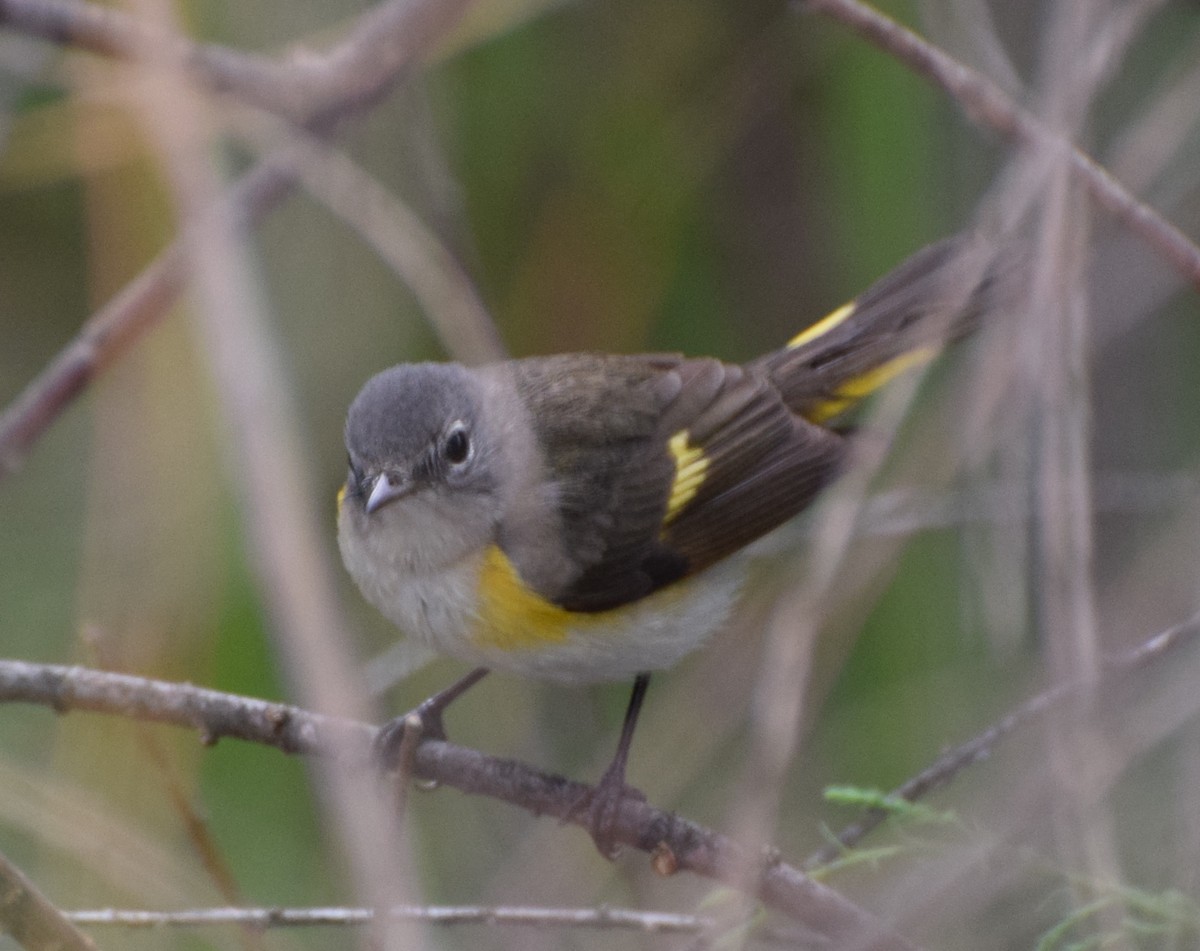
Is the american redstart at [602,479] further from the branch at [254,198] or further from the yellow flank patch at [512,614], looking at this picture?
the branch at [254,198]

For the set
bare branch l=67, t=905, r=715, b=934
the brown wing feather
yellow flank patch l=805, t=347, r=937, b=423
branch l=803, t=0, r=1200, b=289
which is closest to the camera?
bare branch l=67, t=905, r=715, b=934

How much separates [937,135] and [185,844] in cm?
276

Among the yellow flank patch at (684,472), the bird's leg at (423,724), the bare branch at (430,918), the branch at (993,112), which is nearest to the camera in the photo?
the bare branch at (430,918)

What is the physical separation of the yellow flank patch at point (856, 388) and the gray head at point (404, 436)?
0.94 metres

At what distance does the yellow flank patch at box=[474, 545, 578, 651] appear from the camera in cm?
253

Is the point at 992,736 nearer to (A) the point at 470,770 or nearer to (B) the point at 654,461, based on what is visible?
(A) the point at 470,770

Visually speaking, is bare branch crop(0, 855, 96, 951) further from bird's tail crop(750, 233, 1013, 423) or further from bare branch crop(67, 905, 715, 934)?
bird's tail crop(750, 233, 1013, 423)

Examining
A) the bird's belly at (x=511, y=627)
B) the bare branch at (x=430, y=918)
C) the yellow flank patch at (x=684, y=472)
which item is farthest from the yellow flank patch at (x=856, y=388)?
the bare branch at (x=430, y=918)

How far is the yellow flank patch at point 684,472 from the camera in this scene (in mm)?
2947

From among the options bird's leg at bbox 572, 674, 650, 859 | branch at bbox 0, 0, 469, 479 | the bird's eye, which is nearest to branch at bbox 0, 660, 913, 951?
bird's leg at bbox 572, 674, 650, 859

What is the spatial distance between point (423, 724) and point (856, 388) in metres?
1.30

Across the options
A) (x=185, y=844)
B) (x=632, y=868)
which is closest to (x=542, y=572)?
(x=632, y=868)

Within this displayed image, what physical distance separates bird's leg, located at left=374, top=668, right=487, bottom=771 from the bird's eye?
419mm

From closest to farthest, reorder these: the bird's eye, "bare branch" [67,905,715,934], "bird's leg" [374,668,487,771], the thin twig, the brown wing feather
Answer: "bare branch" [67,905,715,934] → the thin twig → "bird's leg" [374,668,487,771] → the bird's eye → the brown wing feather
